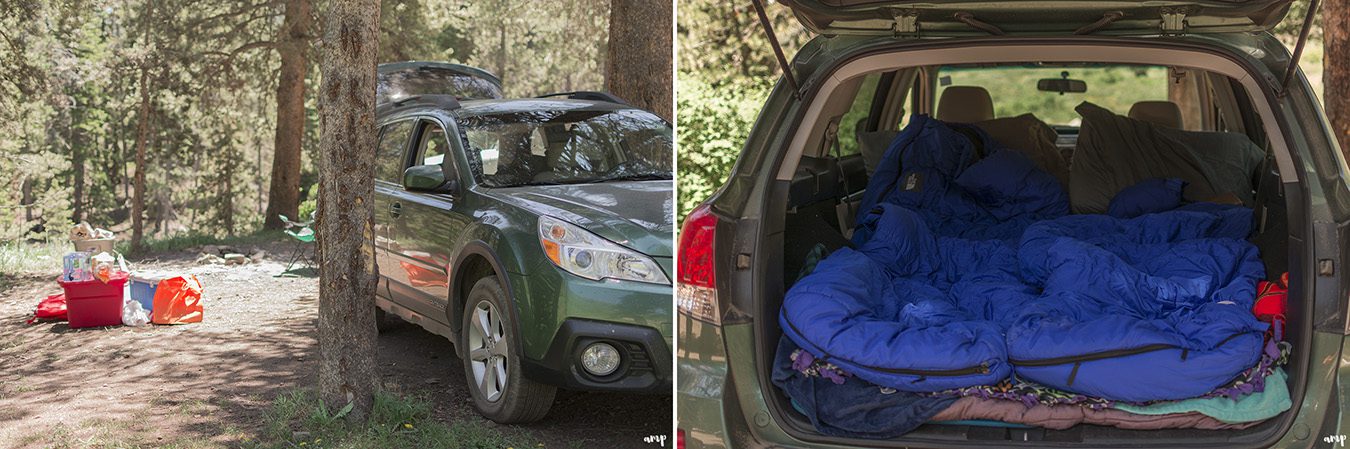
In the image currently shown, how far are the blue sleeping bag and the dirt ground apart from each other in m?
1.80

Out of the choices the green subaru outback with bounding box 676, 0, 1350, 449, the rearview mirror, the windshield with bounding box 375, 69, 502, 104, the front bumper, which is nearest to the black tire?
the front bumper

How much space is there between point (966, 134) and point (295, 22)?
572 inches

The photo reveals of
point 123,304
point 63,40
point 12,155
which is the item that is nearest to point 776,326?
point 123,304

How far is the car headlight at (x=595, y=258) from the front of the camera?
5.15 meters

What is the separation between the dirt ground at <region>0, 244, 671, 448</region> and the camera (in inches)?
228

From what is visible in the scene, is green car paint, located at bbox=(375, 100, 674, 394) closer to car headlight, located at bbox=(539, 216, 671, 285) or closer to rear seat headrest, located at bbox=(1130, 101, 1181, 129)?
car headlight, located at bbox=(539, 216, 671, 285)

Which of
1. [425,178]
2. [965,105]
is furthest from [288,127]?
[965,105]

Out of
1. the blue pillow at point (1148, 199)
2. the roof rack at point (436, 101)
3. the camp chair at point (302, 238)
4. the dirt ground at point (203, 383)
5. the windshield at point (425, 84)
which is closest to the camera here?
the blue pillow at point (1148, 199)

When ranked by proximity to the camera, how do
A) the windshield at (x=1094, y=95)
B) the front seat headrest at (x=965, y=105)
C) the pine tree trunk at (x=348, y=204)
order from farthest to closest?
the windshield at (x=1094, y=95), the front seat headrest at (x=965, y=105), the pine tree trunk at (x=348, y=204)

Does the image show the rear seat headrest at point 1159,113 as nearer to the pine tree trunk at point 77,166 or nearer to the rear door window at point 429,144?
the rear door window at point 429,144

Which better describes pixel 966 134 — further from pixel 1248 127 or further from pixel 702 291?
pixel 702 291

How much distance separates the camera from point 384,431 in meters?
5.52

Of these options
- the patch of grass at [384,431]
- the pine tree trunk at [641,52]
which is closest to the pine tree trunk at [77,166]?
the pine tree trunk at [641,52]

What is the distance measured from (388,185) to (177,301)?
3131 mm
